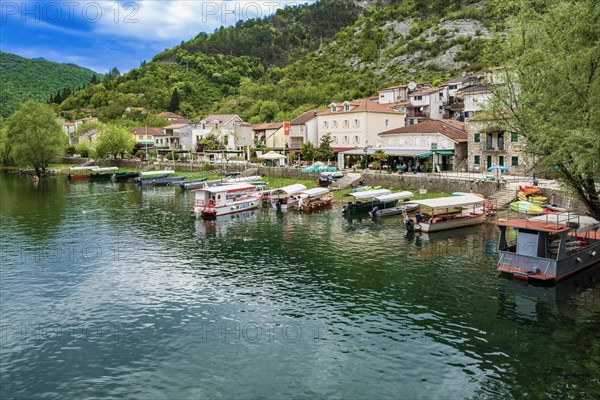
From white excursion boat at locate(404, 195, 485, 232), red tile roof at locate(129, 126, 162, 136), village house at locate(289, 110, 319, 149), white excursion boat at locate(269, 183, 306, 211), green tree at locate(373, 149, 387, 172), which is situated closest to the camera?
white excursion boat at locate(404, 195, 485, 232)

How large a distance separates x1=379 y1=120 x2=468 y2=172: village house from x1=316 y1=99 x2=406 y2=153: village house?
7618 mm

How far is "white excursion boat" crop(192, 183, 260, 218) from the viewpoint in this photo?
57.9m

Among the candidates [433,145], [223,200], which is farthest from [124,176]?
[433,145]

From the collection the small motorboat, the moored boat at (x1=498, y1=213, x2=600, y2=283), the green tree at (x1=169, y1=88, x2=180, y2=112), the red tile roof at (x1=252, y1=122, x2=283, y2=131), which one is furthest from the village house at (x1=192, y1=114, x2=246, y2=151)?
the moored boat at (x1=498, y1=213, x2=600, y2=283)

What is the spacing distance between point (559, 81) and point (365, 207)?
3092 cm

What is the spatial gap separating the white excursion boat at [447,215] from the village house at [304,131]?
178 ft

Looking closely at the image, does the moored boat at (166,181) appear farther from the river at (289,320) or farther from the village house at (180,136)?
the river at (289,320)

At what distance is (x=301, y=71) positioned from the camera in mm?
197125

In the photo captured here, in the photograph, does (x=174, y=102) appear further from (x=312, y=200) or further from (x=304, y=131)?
(x=312, y=200)

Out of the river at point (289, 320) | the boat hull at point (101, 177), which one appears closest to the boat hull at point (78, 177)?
the boat hull at point (101, 177)

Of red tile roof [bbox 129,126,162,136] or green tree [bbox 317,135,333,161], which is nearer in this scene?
green tree [bbox 317,135,333,161]

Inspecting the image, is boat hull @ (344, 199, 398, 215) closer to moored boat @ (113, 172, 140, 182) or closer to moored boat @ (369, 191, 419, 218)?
moored boat @ (369, 191, 419, 218)

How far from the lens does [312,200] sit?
61.9 meters

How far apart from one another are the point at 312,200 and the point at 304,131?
43335 millimetres
